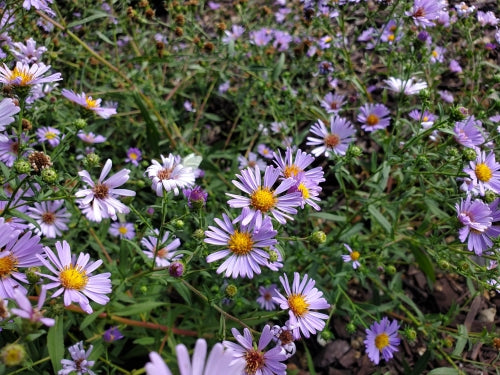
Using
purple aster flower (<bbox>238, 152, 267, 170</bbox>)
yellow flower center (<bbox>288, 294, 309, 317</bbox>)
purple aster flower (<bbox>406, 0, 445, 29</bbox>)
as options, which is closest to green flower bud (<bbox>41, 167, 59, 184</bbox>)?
yellow flower center (<bbox>288, 294, 309, 317</bbox>)

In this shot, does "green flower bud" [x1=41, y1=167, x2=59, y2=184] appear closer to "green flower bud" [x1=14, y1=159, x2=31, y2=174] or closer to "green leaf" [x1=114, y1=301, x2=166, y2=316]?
"green flower bud" [x1=14, y1=159, x2=31, y2=174]

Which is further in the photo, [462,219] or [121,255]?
[121,255]

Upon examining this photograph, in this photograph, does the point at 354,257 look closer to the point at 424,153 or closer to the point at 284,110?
the point at 424,153

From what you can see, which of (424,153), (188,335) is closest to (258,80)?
(424,153)

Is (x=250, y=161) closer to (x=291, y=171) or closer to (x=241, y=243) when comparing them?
(x=291, y=171)

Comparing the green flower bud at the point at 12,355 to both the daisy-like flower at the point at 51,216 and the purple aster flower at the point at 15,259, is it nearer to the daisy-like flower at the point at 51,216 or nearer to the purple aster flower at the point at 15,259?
the purple aster flower at the point at 15,259

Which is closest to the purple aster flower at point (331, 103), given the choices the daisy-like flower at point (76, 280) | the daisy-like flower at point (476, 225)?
the daisy-like flower at point (476, 225)

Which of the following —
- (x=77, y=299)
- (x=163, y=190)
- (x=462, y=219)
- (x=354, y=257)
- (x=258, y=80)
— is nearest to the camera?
(x=77, y=299)
